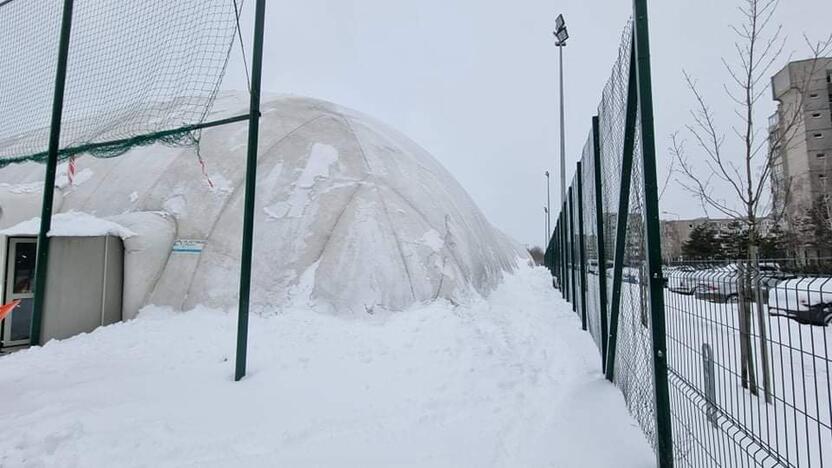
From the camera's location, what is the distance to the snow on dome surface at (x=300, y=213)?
8.12 meters

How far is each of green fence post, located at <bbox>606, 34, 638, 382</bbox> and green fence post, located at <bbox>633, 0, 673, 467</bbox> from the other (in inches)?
12.2

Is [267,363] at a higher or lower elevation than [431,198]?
lower

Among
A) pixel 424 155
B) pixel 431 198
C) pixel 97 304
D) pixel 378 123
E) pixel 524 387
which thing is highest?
pixel 378 123

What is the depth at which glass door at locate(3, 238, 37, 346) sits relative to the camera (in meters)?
6.90

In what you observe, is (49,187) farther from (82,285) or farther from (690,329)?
(690,329)

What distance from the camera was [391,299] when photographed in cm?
789

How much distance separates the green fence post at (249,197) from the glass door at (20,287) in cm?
470

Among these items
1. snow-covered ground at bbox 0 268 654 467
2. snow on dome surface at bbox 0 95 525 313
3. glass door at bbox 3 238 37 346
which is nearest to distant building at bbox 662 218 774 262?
snow-covered ground at bbox 0 268 654 467

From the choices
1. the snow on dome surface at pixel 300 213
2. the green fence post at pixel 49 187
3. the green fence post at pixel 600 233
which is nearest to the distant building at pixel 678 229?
the green fence post at pixel 600 233

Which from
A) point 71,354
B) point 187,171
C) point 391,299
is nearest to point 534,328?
point 391,299

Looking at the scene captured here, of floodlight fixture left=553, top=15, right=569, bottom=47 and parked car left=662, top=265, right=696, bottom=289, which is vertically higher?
floodlight fixture left=553, top=15, right=569, bottom=47

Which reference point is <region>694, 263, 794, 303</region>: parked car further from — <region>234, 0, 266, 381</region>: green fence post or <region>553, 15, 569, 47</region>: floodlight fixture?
<region>553, 15, 569, 47</region>: floodlight fixture

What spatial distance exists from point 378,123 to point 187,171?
635cm

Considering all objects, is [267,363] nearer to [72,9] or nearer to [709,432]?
[709,432]
